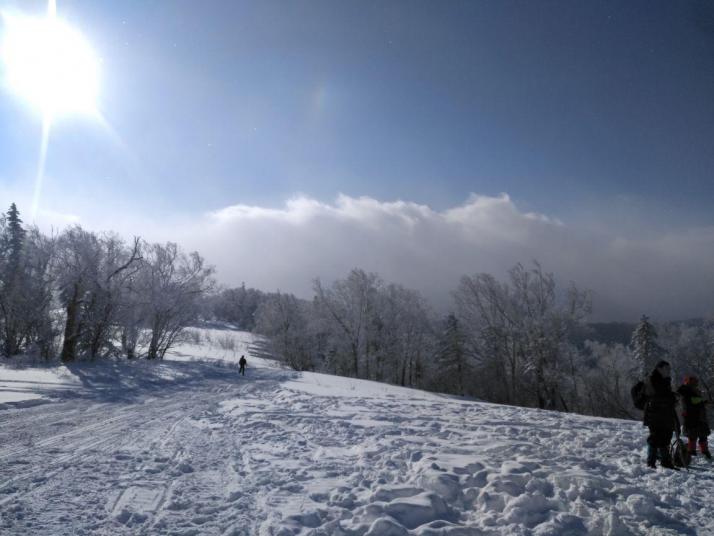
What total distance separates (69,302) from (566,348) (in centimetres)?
3932

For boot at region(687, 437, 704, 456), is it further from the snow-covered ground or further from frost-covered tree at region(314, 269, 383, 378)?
frost-covered tree at region(314, 269, 383, 378)

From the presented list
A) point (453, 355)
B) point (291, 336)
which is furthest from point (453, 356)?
point (291, 336)

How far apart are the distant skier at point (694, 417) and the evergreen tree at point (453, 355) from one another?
110 ft

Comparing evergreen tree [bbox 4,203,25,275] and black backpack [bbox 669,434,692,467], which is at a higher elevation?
evergreen tree [bbox 4,203,25,275]

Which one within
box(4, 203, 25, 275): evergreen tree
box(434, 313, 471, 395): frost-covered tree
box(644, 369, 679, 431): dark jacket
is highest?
box(4, 203, 25, 275): evergreen tree

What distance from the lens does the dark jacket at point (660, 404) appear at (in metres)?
6.18

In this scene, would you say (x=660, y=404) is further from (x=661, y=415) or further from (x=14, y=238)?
(x=14, y=238)

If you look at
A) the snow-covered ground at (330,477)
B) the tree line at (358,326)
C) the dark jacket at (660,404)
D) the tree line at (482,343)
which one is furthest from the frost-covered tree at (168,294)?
the dark jacket at (660,404)

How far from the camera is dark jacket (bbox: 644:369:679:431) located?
6176 millimetres

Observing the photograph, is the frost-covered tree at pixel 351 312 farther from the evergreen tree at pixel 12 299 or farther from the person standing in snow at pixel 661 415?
the person standing in snow at pixel 661 415

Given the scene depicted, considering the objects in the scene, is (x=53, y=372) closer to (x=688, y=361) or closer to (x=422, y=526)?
(x=422, y=526)

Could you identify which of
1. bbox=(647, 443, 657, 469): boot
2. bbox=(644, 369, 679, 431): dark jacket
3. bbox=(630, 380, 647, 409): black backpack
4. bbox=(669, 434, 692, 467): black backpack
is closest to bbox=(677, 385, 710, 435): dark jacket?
bbox=(669, 434, 692, 467): black backpack

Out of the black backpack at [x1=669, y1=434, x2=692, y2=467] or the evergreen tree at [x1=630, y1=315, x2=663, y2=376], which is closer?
the black backpack at [x1=669, y1=434, x2=692, y2=467]

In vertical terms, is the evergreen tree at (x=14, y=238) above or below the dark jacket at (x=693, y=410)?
above
